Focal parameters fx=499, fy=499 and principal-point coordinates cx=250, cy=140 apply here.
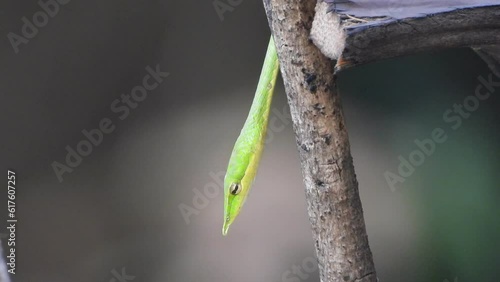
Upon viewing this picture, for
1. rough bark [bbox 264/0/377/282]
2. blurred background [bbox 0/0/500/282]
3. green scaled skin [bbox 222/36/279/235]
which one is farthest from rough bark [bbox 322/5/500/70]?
blurred background [bbox 0/0/500/282]

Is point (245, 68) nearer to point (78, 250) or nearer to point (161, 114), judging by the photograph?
point (161, 114)

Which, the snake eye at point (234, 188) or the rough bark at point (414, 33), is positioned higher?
the rough bark at point (414, 33)

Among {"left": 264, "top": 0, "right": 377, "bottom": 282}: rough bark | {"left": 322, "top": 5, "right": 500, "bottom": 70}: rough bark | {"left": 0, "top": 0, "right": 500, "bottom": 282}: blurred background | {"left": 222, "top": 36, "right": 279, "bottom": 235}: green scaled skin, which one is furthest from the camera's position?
{"left": 0, "top": 0, "right": 500, "bottom": 282}: blurred background

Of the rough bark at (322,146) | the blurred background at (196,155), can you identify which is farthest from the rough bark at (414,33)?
the blurred background at (196,155)

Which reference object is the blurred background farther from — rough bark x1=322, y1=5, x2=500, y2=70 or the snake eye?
rough bark x1=322, y1=5, x2=500, y2=70

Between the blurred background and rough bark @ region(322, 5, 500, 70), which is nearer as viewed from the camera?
rough bark @ region(322, 5, 500, 70)

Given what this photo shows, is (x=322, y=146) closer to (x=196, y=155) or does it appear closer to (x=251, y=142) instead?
(x=251, y=142)

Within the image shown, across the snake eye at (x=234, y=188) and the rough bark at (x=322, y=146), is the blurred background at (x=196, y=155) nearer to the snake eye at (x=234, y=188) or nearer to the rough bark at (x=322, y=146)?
the snake eye at (x=234, y=188)
